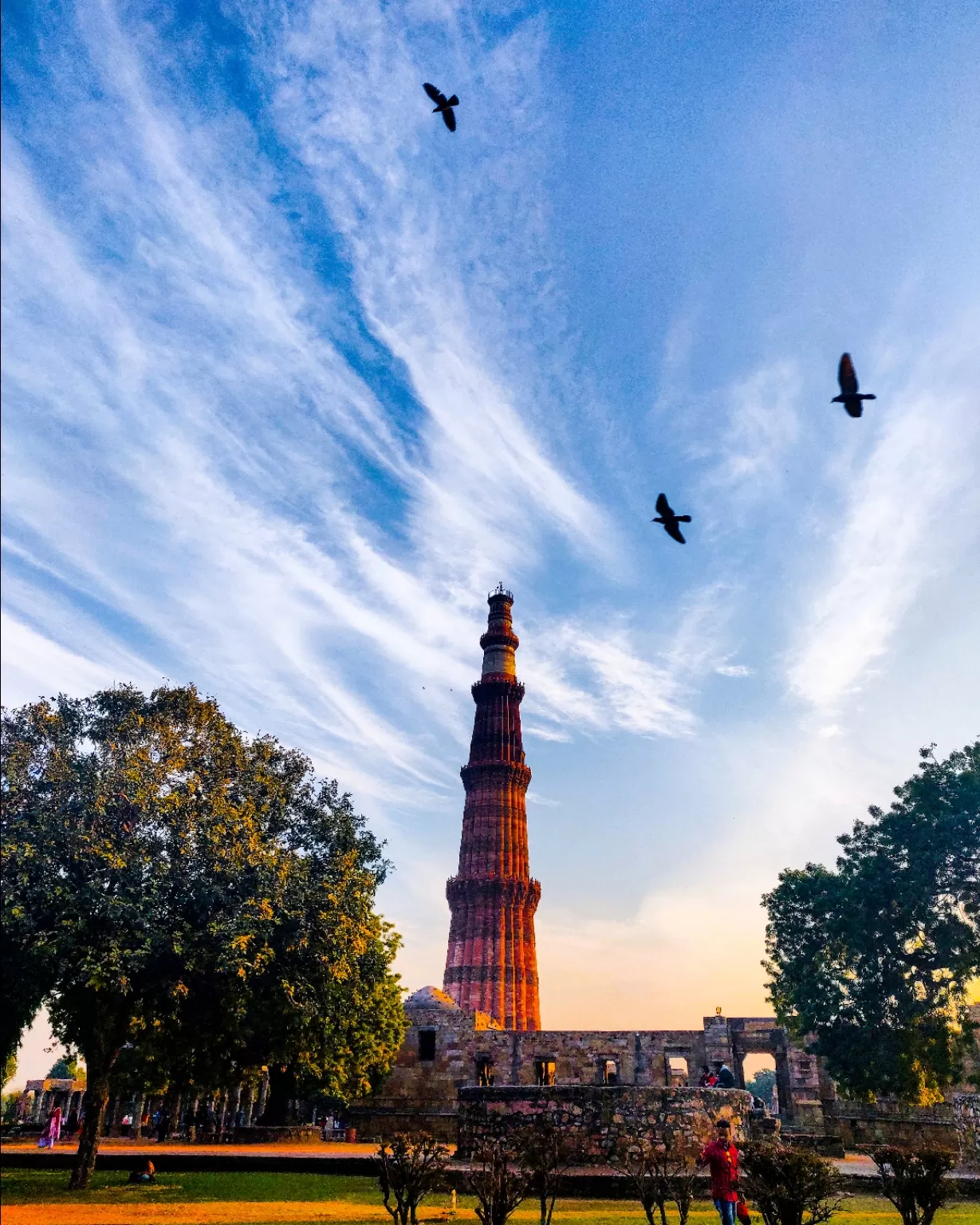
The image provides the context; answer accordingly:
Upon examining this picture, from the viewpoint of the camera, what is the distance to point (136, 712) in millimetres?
17125

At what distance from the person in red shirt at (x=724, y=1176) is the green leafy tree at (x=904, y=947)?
17820mm

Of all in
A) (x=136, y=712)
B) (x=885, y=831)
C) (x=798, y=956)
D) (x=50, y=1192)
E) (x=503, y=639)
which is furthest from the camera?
(x=503, y=639)

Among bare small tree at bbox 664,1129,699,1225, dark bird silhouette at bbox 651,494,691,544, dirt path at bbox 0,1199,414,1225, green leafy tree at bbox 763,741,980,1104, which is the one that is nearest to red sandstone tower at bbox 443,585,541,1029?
green leafy tree at bbox 763,741,980,1104

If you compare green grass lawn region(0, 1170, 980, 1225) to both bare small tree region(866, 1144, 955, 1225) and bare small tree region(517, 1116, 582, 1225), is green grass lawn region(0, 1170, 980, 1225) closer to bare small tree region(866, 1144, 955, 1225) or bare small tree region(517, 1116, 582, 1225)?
bare small tree region(517, 1116, 582, 1225)

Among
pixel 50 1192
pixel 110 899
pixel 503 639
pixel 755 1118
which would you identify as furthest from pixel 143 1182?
pixel 503 639

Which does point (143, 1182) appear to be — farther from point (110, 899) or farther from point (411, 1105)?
point (411, 1105)

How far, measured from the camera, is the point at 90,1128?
48.9 ft

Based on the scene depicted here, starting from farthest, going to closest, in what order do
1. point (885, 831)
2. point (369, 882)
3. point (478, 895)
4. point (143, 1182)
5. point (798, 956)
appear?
point (478, 895)
point (798, 956)
point (885, 831)
point (369, 882)
point (143, 1182)

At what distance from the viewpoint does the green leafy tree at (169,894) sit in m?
14.2

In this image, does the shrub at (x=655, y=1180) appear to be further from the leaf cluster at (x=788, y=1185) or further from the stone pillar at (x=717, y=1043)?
the stone pillar at (x=717, y=1043)

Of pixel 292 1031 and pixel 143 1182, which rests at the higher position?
pixel 292 1031

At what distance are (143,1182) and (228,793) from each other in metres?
7.04

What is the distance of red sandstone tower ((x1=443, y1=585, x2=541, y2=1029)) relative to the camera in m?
42.2

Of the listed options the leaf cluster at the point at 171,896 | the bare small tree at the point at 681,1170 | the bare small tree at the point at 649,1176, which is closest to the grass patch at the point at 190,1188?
the leaf cluster at the point at 171,896
